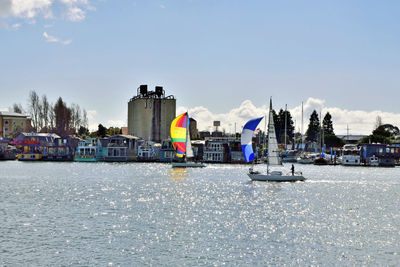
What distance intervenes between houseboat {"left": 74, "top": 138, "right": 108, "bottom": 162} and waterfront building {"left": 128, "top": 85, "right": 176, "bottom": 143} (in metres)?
23.0

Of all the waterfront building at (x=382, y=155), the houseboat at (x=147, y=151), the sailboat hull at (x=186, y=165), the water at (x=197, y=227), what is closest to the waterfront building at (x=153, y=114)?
the houseboat at (x=147, y=151)

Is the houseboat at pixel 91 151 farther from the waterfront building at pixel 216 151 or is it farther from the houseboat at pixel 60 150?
the waterfront building at pixel 216 151

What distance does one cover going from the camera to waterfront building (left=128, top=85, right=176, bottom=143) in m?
184

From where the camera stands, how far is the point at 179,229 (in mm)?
39375

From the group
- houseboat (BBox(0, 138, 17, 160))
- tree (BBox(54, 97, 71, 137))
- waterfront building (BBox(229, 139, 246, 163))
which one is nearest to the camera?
waterfront building (BBox(229, 139, 246, 163))

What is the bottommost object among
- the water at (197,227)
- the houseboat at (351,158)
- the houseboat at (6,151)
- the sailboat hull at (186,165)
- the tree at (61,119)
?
the water at (197,227)

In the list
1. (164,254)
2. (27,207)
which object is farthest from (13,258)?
(27,207)

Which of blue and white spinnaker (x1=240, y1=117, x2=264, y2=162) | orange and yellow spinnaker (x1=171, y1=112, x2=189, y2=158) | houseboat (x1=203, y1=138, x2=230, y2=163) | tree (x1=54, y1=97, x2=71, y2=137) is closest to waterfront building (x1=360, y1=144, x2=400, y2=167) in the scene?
houseboat (x1=203, y1=138, x2=230, y2=163)

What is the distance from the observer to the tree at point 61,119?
186375 mm

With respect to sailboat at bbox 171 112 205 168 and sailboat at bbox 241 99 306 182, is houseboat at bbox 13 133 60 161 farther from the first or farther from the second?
sailboat at bbox 241 99 306 182

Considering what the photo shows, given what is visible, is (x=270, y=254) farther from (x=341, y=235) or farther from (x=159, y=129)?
(x=159, y=129)

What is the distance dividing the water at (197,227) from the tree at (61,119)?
120 m

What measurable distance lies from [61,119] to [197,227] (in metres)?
156

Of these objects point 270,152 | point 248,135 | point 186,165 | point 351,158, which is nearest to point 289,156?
point 351,158
